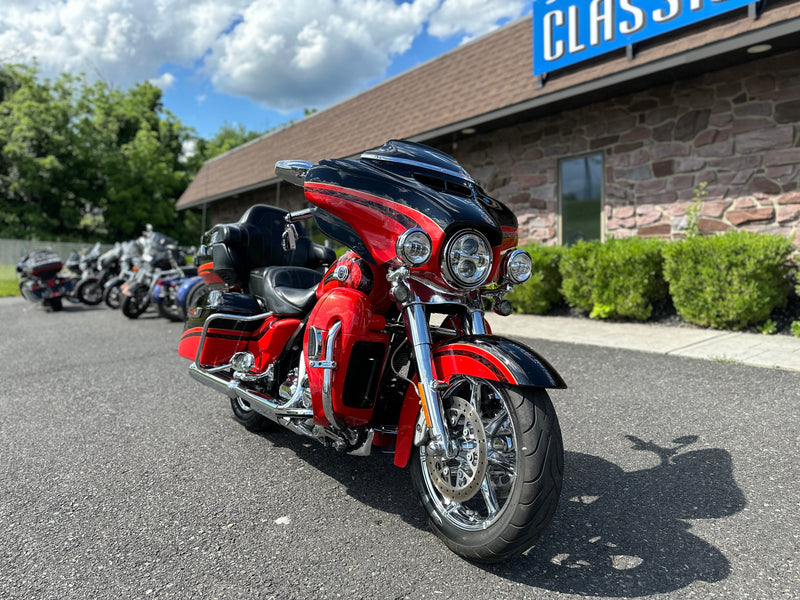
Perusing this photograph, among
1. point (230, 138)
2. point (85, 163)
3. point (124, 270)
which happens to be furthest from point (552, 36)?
point (230, 138)

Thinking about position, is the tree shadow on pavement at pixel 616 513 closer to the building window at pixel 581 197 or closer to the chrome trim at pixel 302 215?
the chrome trim at pixel 302 215

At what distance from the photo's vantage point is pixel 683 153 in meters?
8.45

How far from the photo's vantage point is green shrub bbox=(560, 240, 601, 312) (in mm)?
8117

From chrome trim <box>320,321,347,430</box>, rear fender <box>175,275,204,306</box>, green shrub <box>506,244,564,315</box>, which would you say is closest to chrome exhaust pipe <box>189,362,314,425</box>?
chrome trim <box>320,321,347,430</box>

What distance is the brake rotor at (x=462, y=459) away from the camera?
89.1 inches

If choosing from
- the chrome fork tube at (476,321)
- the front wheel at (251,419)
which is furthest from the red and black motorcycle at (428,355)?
the front wheel at (251,419)

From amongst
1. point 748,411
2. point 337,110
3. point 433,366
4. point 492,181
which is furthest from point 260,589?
point 337,110

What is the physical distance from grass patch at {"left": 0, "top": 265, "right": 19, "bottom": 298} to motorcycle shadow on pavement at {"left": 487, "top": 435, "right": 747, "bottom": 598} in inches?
743

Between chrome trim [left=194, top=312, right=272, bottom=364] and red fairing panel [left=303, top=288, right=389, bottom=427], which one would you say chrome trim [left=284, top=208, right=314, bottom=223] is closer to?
red fairing panel [left=303, top=288, right=389, bottom=427]

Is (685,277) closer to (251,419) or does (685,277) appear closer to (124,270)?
(251,419)

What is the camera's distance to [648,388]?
15.1ft

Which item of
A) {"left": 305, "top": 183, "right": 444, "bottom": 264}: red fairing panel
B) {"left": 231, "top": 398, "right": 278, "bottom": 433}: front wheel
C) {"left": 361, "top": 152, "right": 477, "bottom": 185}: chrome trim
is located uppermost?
{"left": 361, "top": 152, "right": 477, "bottom": 185}: chrome trim

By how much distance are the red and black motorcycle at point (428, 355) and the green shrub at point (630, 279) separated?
542cm

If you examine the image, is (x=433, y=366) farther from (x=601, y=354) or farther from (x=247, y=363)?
(x=601, y=354)
